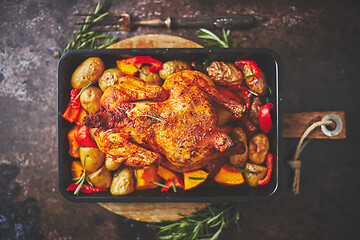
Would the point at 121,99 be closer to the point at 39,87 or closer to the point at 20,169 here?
the point at 39,87

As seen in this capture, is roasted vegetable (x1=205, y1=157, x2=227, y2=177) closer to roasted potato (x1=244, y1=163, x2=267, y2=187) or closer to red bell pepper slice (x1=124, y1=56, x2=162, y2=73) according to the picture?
roasted potato (x1=244, y1=163, x2=267, y2=187)

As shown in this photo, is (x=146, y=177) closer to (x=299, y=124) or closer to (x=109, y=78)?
(x=109, y=78)

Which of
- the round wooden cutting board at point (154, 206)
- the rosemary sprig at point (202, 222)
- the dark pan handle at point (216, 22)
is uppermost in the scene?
the dark pan handle at point (216, 22)

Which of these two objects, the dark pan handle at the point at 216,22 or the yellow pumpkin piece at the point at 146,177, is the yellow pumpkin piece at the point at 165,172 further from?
the dark pan handle at the point at 216,22

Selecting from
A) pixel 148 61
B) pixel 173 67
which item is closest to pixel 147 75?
pixel 148 61

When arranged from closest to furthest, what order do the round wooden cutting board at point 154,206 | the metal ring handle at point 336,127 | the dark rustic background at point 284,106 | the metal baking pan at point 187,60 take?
the metal baking pan at point 187,60, the metal ring handle at point 336,127, the round wooden cutting board at point 154,206, the dark rustic background at point 284,106

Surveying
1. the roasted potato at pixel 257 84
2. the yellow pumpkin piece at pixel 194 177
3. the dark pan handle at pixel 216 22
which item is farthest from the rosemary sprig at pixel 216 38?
the yellow pumpkin piece at pixel 194 177

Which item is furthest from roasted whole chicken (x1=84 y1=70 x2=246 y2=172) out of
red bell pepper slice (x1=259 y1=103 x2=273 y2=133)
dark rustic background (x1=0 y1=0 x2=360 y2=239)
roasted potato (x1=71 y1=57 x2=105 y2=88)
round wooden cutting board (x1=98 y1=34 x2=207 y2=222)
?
dark rustic background (x1=0 y1=0 x2=360 y2=239)
